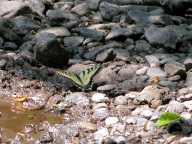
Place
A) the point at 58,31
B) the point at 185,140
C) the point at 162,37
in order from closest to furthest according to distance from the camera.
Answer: the point at 185,140 < the point at 162,37 < the point at 58,31

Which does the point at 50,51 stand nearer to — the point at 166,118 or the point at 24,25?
the point at 24,25

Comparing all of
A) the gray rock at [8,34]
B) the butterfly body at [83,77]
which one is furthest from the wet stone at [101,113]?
the gray rock at [8,34]

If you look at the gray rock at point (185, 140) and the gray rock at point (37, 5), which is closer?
the gray rock at point (185, 140)

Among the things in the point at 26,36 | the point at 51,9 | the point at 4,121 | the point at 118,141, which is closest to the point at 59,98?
the point at 4,121

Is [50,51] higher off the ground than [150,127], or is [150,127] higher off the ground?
[50,51]

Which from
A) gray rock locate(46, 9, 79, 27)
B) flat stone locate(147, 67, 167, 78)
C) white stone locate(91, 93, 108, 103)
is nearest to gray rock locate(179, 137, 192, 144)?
white stone locate(91, 93, 108, 103)

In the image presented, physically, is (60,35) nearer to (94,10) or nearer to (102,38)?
(102,38)

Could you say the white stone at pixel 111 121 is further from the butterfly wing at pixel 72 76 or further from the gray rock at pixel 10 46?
the gray rock at pixel 10 46

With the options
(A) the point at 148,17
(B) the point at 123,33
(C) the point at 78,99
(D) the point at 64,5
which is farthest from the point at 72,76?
(D) the point at 64,5
